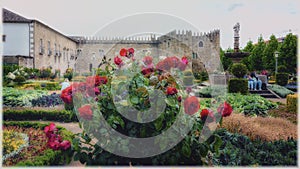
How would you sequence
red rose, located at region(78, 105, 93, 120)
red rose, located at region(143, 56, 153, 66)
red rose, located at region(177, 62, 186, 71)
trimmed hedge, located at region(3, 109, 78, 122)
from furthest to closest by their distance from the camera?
1. trimmed hedge, located at region(3, 109, 78, 122)
2. red rose, located at region(143, 56, 153, 66)
3. red rose, located at region(177, 62, 186, 71)
4. red rose, located at region(78, 105, 93, 120)

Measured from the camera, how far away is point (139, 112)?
2.44 meters

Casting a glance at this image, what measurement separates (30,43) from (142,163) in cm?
1927

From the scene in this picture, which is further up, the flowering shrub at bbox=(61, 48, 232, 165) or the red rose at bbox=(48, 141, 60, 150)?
the flowering shrub at bbox=(61, 48, 232, 165)

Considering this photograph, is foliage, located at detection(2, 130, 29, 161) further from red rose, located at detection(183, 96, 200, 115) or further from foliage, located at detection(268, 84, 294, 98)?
foliage, located at detection(268, 84, 294, 98)

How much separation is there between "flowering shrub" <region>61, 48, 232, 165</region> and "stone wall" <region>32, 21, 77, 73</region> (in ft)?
62.6

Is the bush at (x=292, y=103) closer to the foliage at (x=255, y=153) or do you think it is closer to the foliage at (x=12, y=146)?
the foliage at (x=255, y=153)

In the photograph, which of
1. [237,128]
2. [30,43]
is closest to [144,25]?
[237,128]

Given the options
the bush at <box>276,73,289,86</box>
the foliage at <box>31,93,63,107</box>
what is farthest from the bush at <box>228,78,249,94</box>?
the foliage at <box>31,93,63,107</box>

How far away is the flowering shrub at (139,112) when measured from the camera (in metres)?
2.41

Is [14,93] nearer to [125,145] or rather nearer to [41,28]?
[125,145]

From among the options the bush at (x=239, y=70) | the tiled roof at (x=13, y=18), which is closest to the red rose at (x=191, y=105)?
the bush at (x=239, y=70)

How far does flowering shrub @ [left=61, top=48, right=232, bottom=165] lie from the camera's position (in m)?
2.41

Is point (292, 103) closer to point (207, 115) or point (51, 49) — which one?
point (207, 115)

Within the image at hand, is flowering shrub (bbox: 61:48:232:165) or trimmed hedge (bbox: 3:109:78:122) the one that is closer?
flowering shrub (bbox: 61:48:232:165)
